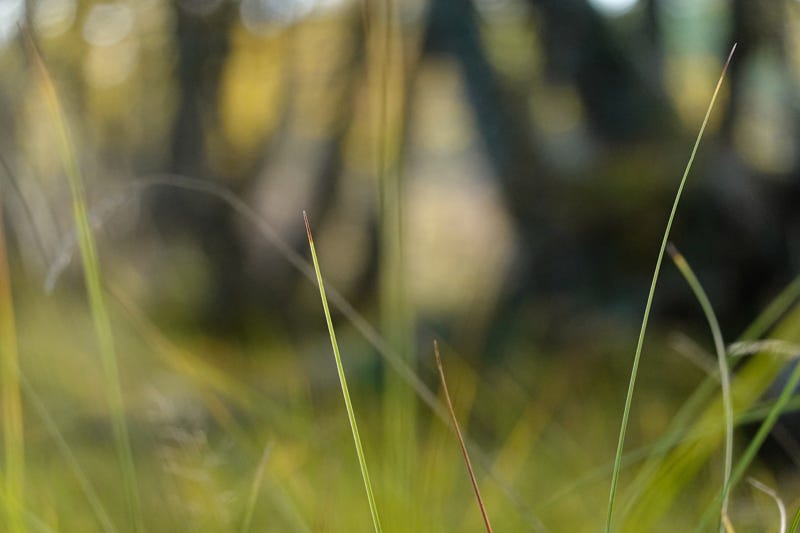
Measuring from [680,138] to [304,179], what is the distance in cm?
71

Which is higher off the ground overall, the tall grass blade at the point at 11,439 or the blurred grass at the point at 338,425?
the tall grass blade at the point at 11,439

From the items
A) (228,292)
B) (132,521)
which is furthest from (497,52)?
(132,521)

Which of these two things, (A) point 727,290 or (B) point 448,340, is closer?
(A) point 727,290

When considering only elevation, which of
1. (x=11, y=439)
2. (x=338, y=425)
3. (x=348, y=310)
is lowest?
(x=338, y=425)

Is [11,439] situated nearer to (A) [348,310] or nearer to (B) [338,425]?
(A) [348,310]

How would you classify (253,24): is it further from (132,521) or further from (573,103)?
(132,521)

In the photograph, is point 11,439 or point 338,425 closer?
point 11,439

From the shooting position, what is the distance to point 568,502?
858 mm

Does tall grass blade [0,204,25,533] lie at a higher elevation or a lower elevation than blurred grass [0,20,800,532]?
higher

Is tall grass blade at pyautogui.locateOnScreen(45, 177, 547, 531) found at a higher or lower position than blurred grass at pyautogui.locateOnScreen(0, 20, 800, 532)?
higher

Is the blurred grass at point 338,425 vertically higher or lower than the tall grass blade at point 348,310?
lower

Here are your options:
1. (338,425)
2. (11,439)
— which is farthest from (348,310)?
(338,425)

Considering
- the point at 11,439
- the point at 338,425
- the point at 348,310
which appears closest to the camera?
the point at 348,310

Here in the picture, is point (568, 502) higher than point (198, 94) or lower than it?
lower
